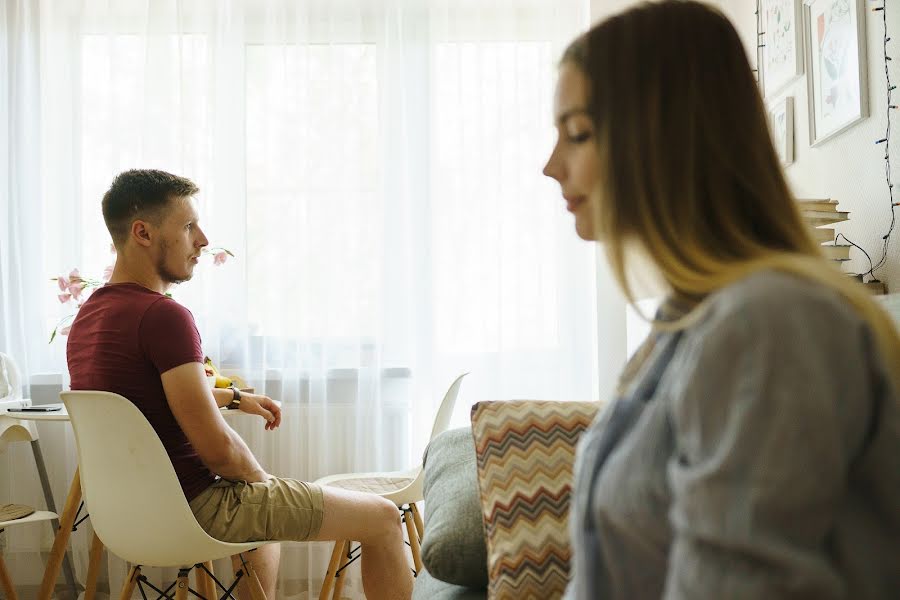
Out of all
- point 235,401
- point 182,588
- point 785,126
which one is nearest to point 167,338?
point 235,401

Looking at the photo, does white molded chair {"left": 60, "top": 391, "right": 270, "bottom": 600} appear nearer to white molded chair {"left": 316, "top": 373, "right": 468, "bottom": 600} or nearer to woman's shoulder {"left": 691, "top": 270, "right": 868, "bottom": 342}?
white molded chair {"left": 316, "top": 373, "right": 468, "bottom": 600}

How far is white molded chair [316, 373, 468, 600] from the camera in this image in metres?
2.47

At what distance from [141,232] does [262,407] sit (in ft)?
1.91

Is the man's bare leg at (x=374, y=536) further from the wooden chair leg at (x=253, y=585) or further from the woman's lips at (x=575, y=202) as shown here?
the woman's lips at (x=575, y=202)

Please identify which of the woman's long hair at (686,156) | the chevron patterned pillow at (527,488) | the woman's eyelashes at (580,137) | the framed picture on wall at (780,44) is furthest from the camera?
the framed picture on wall at (780,44)

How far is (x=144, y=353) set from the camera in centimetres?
198

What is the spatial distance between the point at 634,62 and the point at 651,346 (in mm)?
263

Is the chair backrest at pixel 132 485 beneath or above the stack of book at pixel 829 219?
beneath

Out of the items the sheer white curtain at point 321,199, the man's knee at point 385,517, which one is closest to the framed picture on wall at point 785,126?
the sheer white curtain at point 321,199

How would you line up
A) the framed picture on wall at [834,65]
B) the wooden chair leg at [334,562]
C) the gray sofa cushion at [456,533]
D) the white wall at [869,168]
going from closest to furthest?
the gray sofa cushion at [456,533], the white wall at [869,168], the framed picture on wall at [834,65], the wooden chair leg at [334,562]

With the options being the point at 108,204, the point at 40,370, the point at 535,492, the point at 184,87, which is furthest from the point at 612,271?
the point at 40,370

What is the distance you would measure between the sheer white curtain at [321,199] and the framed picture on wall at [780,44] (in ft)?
3.10

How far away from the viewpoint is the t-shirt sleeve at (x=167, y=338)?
1932 millimetres

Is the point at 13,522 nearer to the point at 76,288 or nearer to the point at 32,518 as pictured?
the point at 32,518
